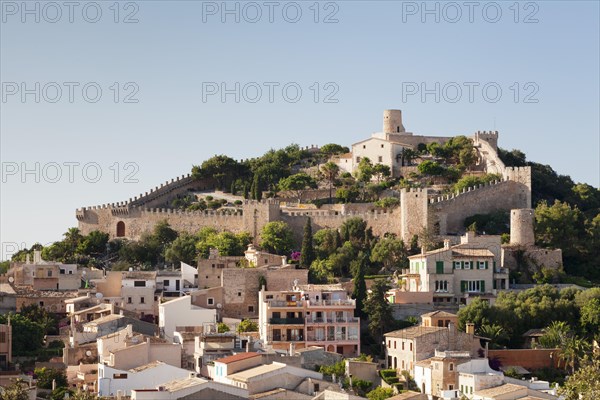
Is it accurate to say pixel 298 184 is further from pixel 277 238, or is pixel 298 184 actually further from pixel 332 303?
pixel 332 303

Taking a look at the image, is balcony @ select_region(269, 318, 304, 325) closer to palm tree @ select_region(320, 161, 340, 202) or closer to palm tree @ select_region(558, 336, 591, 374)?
palm tree @ select_region(558, 336, 591, 374)

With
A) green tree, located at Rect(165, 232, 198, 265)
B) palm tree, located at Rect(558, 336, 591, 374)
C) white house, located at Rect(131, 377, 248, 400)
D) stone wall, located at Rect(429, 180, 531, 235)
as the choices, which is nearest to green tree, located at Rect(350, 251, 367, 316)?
palm tree, located at Rect(558, 336, 591, 374)

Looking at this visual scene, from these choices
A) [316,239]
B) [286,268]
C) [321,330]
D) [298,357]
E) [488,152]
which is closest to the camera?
[298,357]

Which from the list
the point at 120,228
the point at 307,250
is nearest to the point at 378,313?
the point at 307,250

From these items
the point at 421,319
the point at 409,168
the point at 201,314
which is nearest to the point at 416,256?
the point at 421,319

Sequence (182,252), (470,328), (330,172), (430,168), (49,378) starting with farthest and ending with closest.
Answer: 1. (330,172)
2. (430,168)
3. (182,252)
4. (470,328)
5. (49,378)

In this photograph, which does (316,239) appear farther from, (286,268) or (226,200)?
(226,200)
